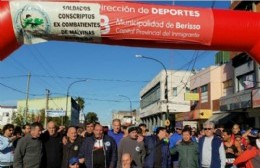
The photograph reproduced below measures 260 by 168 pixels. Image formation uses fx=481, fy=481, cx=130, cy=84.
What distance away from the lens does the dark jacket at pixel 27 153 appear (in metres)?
9.23

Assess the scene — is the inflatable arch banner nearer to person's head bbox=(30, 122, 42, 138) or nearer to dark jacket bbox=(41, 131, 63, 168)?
person's head bbox=(30, 122, 42, 138)

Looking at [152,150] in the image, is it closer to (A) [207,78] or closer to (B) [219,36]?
(B) [219,36]

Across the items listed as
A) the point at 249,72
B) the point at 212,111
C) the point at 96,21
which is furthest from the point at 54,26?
the point at 212,111

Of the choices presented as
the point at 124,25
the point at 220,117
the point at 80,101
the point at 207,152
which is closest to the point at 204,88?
the point at 220,117

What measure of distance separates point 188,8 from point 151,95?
69538 mm

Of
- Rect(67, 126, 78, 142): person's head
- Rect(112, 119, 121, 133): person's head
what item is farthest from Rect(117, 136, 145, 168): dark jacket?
Rect(67, 126, 78, 142): person's head

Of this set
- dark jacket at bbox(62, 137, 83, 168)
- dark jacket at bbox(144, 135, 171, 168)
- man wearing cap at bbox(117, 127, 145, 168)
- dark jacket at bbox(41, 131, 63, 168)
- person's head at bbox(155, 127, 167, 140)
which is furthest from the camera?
person's head at bbox(155, 127, 167, 140)

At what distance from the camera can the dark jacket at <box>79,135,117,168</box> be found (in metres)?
9.58

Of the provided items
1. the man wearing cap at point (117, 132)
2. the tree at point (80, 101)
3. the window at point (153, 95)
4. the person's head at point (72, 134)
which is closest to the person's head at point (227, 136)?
the man wearing cap at point (117, 132)

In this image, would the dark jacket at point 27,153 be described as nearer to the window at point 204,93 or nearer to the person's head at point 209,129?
the person's head at point 209,129

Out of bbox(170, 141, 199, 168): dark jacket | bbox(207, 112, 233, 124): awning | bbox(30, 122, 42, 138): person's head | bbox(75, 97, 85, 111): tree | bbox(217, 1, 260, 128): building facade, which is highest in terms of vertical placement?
bbox(75, 97, 85, 111): tree

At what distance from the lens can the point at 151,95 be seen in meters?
77.9

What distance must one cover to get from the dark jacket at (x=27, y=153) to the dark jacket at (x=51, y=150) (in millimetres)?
411

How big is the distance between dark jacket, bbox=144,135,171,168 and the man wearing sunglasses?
0.89m
